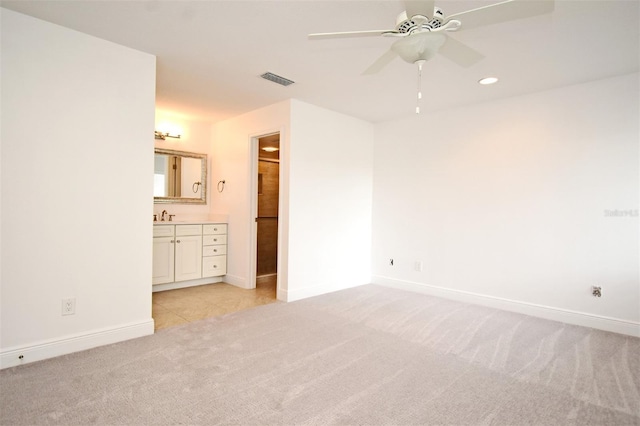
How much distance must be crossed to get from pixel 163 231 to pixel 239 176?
1.19 meters

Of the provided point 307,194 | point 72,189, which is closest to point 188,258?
point 307,194

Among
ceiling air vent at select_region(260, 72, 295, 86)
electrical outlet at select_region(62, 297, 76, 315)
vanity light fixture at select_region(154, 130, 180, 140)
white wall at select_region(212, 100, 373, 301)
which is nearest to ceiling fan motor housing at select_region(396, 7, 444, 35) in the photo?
ceiling air vent at select_region(260, 72, 295, 86)

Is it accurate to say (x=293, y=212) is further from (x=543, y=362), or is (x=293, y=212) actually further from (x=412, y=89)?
(x=543, y=362)

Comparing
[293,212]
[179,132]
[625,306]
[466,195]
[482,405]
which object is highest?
[179,132]

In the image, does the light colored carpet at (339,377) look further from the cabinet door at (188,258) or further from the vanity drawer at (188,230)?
the vanity drawer at (188,230)

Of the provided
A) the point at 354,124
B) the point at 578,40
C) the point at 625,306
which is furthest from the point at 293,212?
the point at 625,306

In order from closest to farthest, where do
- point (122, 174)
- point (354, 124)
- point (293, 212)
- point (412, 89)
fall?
point (122, 174)
point (412, 89)
point (293, 212)
point (354, 124)

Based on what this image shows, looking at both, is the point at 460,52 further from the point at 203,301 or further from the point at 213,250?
the point at 213,250

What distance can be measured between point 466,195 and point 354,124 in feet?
5.83

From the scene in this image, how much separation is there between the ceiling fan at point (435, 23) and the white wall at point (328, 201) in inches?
86.9

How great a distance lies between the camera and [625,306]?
3.01m

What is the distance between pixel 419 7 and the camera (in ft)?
5.21

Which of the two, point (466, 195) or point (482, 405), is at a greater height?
point (466, 195)

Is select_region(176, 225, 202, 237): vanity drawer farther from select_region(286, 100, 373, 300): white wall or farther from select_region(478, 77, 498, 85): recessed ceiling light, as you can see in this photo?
select_region(478, 77, 498, 85): recessed ceiling light
